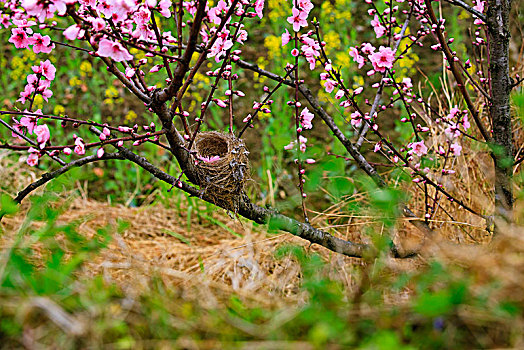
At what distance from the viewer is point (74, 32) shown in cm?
130

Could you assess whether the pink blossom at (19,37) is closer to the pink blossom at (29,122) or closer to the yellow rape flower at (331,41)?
the pink blossom at (29,122)

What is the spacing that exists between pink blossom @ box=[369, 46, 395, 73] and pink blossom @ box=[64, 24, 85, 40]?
99 cm

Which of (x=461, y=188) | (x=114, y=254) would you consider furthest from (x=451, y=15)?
(x=114, y=254)

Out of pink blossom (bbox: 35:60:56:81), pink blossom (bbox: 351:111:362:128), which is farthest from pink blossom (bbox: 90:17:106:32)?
pink blossom (bbox: 351:111:362:128)

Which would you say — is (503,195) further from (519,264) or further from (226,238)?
(226,238)

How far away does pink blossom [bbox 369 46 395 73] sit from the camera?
5.89 ft

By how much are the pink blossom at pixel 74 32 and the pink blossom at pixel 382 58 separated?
3.26ft

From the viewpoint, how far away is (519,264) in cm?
101

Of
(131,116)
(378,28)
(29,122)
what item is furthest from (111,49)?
(131,116)

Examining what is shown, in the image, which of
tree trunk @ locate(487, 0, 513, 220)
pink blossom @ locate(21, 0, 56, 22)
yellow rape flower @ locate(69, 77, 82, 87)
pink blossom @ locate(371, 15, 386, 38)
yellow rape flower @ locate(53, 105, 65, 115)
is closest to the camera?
pink blossom @ locate(21, 0, 56, 22)

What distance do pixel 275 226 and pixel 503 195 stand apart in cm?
89

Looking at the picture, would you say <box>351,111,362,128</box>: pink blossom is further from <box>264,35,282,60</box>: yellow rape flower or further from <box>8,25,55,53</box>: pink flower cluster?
<box>264,35,282,60</box>: yellow rape flower

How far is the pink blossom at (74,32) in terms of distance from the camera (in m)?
1.28

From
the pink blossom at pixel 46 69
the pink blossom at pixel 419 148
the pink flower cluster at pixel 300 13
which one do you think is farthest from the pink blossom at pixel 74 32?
the pink blossom at pixel 419 148
